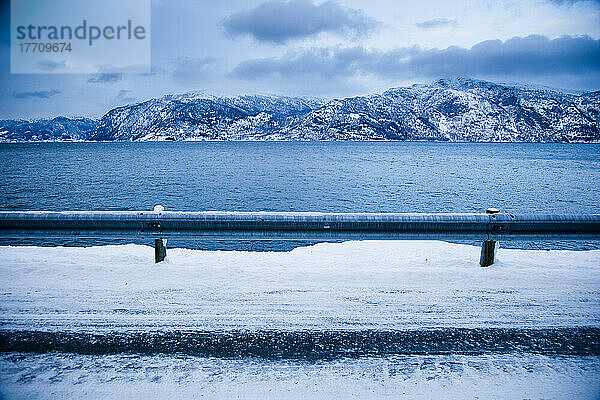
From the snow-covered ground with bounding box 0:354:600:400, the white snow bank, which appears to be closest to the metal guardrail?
the white snow bank

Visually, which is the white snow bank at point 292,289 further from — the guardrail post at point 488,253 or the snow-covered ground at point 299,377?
the snow-covered ground at point 299,377

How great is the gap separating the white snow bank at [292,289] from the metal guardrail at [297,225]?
478 mm

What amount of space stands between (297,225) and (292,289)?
840 millimetres

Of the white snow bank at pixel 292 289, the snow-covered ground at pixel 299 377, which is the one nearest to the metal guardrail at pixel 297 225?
the white snow bank at pixel 292 289

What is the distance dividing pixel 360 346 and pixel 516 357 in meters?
1.17

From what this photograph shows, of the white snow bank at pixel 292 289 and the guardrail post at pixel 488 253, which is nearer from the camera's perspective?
the white snow bank at pixel 292 289

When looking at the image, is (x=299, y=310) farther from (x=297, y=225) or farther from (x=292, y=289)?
(x=297, y=225)

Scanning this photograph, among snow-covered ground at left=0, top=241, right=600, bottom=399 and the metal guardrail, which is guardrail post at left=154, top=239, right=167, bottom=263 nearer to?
snow-covered ground at left=0, top=241, right=600, bottom=399

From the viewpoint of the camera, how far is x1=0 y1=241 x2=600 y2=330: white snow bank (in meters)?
3.56

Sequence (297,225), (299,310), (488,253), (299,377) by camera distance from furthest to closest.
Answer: (488,253) < (297,225) < (299,310) < (299,377)

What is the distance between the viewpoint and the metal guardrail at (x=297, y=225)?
481 centimetres

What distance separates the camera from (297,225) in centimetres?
481

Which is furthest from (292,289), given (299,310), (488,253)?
(488,253)

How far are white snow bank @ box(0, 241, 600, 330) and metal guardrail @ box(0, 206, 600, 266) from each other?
18.8 inches
